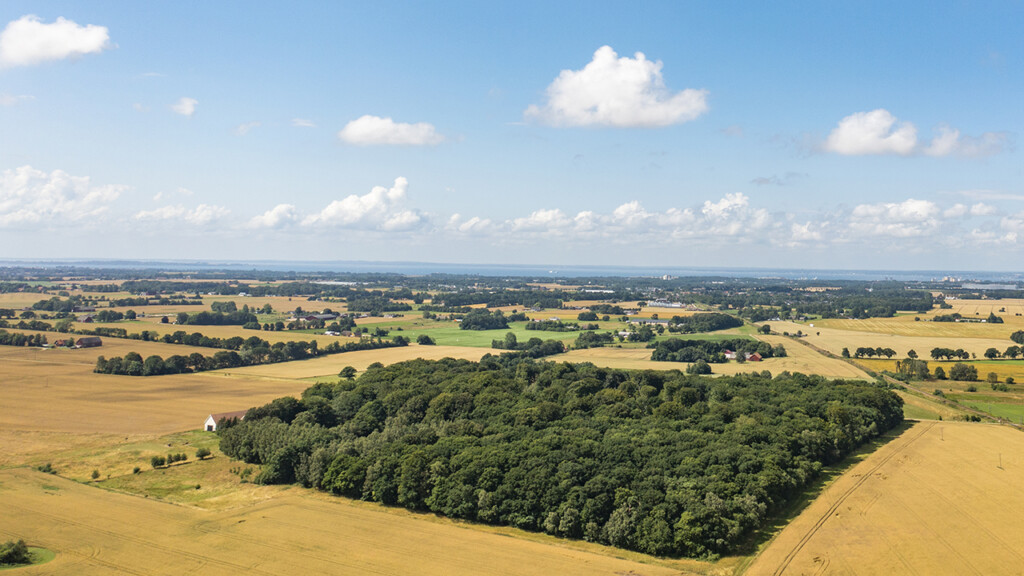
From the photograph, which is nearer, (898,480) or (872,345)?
(898,480)

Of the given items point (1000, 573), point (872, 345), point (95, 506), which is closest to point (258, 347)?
point (95, 506)

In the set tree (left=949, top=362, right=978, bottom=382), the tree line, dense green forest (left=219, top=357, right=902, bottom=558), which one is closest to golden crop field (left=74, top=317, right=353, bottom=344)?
the tree line

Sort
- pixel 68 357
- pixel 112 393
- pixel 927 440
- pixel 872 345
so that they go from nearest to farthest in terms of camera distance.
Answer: pixel 927 440 < pixel 112 393 < pixel 68 357 < pixel 872 345

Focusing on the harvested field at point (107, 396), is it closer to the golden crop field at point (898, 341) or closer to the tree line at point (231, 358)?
the tree line at point (231, 358)

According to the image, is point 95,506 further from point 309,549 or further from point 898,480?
point 898,480

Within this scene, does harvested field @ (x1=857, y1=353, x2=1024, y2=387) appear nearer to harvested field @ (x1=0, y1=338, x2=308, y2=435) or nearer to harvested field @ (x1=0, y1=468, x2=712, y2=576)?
harvested field @ (x1=0, y1=468, x2=712, y2=576)

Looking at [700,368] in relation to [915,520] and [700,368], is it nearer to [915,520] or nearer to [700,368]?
[700,368]

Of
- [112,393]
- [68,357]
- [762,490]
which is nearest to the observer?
[762,490]

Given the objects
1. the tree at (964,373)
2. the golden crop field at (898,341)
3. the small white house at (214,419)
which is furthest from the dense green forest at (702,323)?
the small white house at (214,419)
